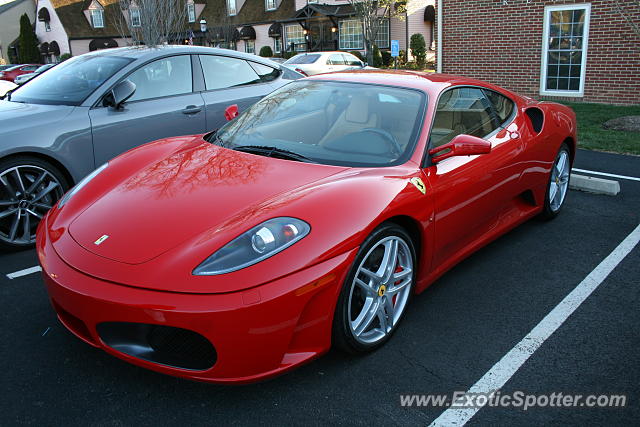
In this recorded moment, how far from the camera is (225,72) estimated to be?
5590 mm

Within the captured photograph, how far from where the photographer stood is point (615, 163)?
7.08 meters

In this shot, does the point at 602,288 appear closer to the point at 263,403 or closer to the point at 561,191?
the point at 561,191

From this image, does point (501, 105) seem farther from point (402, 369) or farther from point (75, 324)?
point (75, 324)

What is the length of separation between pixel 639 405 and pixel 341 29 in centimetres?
3487

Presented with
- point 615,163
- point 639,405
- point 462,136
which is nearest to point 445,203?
point 462,136

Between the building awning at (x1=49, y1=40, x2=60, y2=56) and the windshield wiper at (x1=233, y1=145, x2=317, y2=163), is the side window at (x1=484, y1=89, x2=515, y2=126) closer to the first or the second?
the windshield wiper at (x1=233, y1=145, x2=317, y2=163)

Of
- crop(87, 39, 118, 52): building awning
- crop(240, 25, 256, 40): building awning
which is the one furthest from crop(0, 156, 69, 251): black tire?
crop(87, 39, 118, 52): building awning

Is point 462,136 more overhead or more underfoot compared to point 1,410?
more overhead

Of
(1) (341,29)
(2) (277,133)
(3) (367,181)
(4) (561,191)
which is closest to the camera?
(3) (367,181)

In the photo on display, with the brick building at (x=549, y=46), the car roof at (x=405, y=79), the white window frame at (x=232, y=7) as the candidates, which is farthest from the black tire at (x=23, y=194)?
the white window frame at (x=232, y=7)

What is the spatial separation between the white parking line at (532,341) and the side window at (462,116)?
120 centimetres

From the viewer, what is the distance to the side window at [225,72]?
17.9ft

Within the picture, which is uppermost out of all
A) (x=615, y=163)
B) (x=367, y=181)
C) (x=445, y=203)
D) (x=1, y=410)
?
(x=367, y=181)

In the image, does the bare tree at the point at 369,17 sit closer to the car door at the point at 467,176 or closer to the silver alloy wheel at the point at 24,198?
the car door at the point at 467,176
